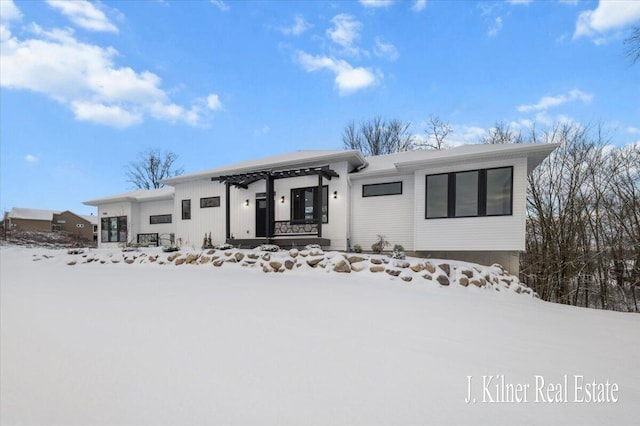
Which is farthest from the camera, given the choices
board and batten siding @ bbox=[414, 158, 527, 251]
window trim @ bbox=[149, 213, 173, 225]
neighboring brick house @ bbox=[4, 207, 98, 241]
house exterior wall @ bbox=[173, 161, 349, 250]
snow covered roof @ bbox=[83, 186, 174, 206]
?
neighboring brick house @ bbox=[4, 207, 98, 241]

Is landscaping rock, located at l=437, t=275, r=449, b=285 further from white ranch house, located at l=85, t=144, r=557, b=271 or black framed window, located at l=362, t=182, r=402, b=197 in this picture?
black framed window, located at l=362, t=182, r=402, b=197

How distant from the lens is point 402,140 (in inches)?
856

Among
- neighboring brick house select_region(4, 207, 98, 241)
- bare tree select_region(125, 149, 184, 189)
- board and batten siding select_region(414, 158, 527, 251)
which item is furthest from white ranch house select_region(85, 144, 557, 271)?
neighboring brick house select_region(4, 207, 98, 241)

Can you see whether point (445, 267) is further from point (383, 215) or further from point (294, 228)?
point (294, 228)

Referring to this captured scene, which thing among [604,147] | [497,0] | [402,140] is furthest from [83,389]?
[402,140]

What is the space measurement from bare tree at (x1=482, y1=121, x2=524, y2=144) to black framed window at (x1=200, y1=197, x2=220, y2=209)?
14.5 metres

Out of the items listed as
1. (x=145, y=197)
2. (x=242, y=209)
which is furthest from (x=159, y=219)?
(x=242, y=209)

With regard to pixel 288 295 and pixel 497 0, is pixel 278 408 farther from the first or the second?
pixel 497 0

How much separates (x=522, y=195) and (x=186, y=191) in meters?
12.5

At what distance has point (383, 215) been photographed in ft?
33.2

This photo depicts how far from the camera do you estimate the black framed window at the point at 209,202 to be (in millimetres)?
12500

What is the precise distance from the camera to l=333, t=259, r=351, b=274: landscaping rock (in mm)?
6688

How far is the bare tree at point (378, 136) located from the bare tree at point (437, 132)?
5.96ft

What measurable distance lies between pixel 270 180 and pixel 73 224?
133 ft
